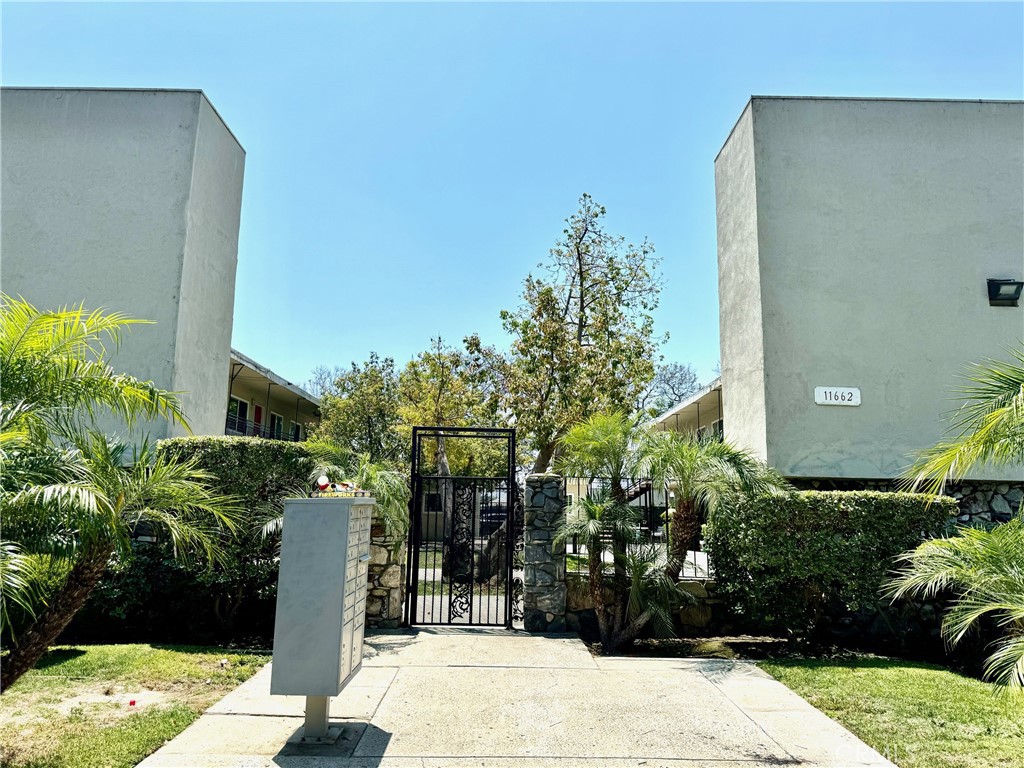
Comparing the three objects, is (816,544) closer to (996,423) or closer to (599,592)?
(599,592)

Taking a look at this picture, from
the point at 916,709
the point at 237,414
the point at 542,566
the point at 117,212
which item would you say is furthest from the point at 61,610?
the point at 237,414

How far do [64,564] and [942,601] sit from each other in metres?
9.27

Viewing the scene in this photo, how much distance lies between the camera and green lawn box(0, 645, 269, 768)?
14.3 ft

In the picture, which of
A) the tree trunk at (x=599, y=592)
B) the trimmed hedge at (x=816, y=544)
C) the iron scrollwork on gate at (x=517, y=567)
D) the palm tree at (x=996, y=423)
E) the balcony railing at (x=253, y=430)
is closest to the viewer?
the palm tree at (x=996, y=423)

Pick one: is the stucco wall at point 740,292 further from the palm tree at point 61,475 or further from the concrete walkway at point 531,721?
the palm tree at point 61,475

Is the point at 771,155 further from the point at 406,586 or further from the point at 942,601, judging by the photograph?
the point at 406,586

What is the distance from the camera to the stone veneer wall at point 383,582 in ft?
27.8

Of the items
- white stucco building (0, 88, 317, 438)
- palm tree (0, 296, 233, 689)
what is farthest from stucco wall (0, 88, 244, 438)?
palm tree (0, 296, 233, 689)

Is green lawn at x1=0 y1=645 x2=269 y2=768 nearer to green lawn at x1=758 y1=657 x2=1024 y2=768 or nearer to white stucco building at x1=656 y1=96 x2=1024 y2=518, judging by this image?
green lawn at x1=758 y1=657 x2=1024 y2=768

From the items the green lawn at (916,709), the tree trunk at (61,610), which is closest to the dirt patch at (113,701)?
the tree trunk at (61,610)

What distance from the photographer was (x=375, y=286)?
59.6 feet

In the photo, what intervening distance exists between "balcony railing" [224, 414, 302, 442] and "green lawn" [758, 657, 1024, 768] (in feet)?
51.7

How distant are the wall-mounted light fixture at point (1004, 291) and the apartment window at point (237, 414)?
18.8m

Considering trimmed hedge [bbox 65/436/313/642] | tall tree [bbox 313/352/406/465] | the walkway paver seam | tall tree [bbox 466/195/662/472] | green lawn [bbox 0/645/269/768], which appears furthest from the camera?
tall tree [bbox 313/352/406/465]
